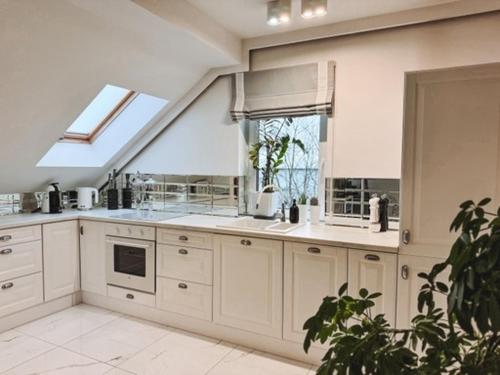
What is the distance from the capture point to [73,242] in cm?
344

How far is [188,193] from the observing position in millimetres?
3727

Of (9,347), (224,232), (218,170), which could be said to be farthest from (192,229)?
(9,347)

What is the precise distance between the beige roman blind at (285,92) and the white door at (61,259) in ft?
6.24

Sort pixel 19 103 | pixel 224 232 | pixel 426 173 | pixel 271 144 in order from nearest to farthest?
pixel 426 173 → pixel 19 103 → pixel 224 232 → pixel 271 144

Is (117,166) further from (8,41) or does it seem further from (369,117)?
(369,117)

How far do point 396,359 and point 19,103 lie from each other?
2867mm

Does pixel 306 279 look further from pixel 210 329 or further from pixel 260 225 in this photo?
pixel 210 329

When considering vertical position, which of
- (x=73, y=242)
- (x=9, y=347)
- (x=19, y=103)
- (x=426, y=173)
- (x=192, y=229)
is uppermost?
(x=19, y=103)

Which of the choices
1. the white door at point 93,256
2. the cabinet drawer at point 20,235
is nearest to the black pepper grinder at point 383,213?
the white door at point 93,256

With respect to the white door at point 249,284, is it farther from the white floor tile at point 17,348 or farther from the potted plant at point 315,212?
the white floor tile at point 17,348

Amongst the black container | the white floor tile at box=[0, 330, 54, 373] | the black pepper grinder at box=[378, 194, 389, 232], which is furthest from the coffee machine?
the black pepper grinder at box=[378, 194, 389, 232]

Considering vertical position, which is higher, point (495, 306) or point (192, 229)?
point (495, 306)

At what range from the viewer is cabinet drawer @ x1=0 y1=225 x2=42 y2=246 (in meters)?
2.91

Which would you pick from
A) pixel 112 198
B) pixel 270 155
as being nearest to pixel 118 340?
pixel 112 198
